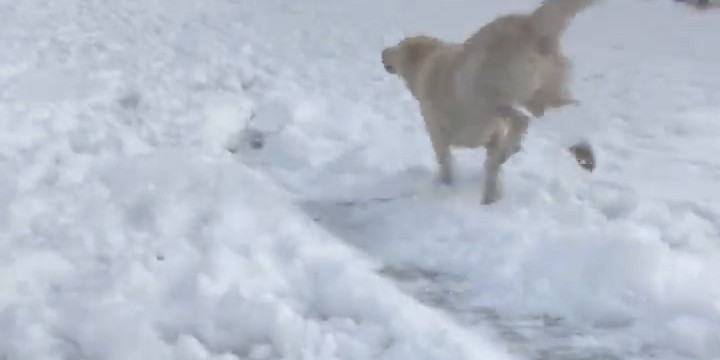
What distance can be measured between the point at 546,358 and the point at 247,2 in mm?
9679

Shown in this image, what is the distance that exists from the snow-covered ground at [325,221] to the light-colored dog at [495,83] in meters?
0.26

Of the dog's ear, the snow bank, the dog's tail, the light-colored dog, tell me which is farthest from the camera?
the dog's ear

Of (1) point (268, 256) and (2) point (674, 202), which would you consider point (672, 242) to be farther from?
(1) point (268, 256)

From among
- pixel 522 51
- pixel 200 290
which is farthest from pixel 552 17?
pixel 200 290

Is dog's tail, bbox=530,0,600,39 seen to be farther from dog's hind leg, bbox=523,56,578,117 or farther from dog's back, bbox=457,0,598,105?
dog's hind leg, bbox=523,56,578,117

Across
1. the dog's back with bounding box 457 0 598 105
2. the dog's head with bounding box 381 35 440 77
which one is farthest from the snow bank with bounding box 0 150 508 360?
the dog's head with bounding box 381 35 440 77

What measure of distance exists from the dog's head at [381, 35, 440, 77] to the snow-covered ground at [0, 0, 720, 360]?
0.49 meters

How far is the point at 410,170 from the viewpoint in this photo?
5.55m

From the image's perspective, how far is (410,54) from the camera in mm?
5711

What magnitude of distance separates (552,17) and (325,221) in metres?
1.34

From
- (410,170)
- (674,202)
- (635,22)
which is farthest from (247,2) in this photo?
(674,202)

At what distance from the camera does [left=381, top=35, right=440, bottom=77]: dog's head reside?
5648 mm

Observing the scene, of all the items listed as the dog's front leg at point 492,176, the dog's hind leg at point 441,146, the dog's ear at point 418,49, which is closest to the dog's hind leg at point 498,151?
the dog's front leg at point 492,176

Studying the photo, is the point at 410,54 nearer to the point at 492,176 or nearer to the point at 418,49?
the point at 418,49
